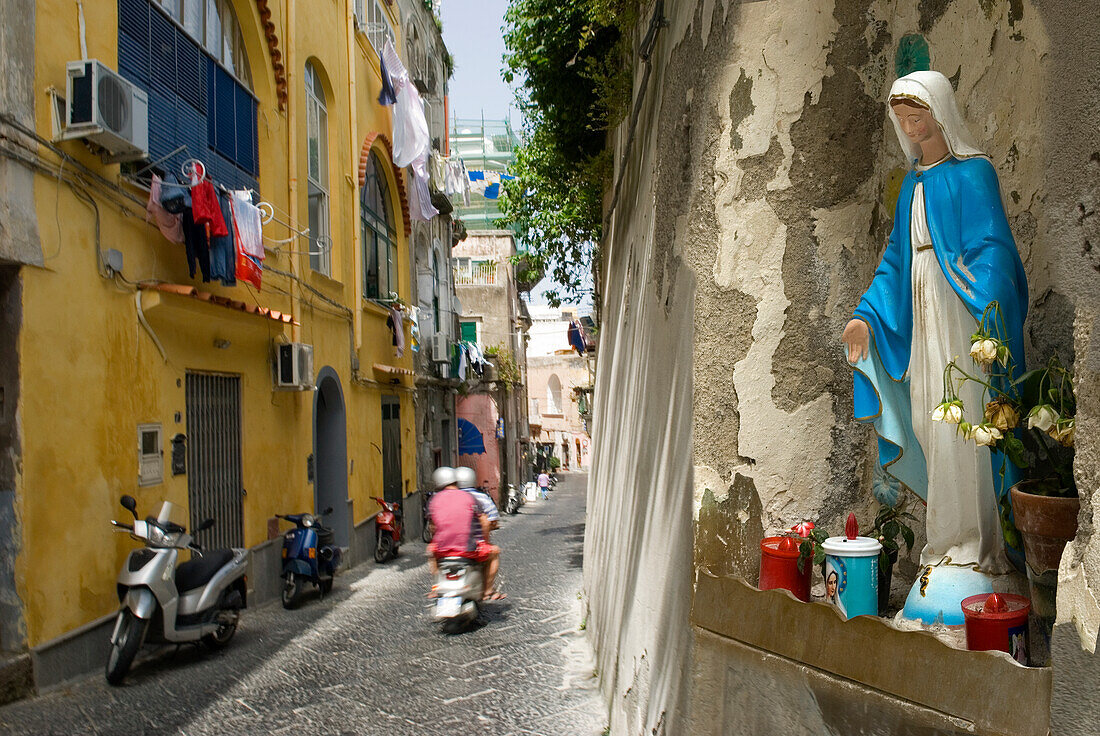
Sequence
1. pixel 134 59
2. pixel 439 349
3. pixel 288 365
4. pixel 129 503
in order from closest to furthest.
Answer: pixel 129 503 < pixel 134 59 < pixel 288 365 < pixel 439 349

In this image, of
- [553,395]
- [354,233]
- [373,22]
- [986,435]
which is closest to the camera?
[986,435]

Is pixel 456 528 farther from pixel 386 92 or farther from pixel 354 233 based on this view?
pixel 386 92

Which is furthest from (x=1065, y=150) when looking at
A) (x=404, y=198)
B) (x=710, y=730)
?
(x=404, y=198)

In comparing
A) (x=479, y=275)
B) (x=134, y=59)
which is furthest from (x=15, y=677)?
(x=479, y=275)

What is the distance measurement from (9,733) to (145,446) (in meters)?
2.72

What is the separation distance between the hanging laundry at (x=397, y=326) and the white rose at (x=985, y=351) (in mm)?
13834

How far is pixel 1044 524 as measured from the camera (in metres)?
2.14

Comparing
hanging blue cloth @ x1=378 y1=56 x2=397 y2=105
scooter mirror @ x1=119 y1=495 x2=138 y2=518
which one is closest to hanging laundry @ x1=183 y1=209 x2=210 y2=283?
scooter mirror @ x1=119 y1=495 x2=138 y2=518

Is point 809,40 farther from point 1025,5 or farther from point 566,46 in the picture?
point 566,46

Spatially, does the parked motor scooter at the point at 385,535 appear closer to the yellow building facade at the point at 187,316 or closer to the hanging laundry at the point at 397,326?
the yellow building facade at the point at 187,316

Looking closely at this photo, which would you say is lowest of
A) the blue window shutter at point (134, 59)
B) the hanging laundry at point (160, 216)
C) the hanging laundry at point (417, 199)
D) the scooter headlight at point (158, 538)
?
the scooter headlight at point (158, 538)

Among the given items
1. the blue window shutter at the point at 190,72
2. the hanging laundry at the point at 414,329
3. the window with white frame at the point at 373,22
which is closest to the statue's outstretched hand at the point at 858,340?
the blue window shutter at the point at 190,72

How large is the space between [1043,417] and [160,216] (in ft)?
22.8

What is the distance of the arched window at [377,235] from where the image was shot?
48.3 feet
